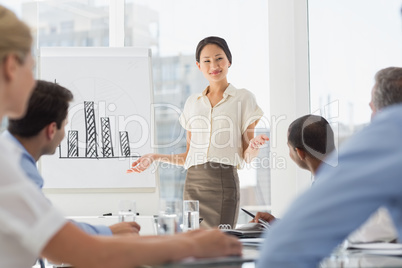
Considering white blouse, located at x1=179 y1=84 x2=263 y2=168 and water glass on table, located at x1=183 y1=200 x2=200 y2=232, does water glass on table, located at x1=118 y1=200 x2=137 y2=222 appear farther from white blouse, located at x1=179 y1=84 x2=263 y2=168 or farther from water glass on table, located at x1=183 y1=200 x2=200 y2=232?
white blouse, located at x1=179 y1=84 x2=263 y2=168

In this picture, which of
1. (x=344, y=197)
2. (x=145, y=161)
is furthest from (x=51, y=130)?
(x=145, y=161)

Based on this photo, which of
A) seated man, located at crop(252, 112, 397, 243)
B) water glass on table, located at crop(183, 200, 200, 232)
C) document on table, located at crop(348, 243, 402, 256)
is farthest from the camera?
seated man, located at crop(252, 112, 397, 243)

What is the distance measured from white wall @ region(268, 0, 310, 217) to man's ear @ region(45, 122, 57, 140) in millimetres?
2881

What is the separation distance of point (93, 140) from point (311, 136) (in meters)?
2.40

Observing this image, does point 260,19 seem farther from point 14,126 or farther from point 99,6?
point 14,126

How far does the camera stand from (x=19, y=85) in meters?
1.11

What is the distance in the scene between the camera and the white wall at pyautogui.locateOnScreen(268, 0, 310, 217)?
4586 millimetres

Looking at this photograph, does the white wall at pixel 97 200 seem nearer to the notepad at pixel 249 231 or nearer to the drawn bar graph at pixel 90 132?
the drawn bar graph at pixel 90 132

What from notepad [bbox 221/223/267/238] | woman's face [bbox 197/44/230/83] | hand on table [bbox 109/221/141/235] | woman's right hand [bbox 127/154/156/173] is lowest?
notepad [bbox 221/223/267/238]

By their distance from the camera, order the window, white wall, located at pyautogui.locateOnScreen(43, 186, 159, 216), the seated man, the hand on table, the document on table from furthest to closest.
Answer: white wall, located at pyautogui.locateOnScreen(43, 186, 159, 216) < the window < the seated man < the hand on table < the document on table

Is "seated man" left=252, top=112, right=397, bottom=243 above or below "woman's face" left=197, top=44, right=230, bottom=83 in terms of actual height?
below

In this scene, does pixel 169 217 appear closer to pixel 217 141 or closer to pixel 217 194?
pixel 217 194

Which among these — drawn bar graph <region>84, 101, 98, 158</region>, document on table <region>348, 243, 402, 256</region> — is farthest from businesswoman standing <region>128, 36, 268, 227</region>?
document on table <region>348, 243, 402, 256</region>

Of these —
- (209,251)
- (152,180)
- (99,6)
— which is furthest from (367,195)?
(99,6)
